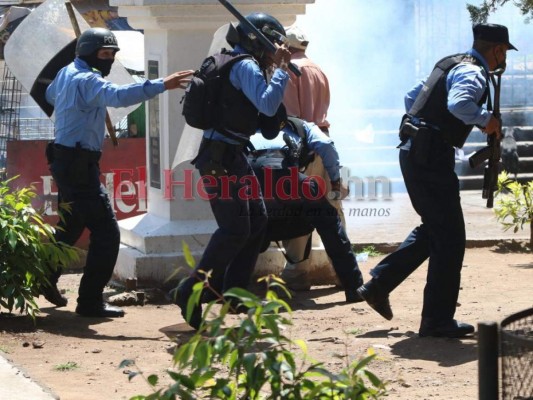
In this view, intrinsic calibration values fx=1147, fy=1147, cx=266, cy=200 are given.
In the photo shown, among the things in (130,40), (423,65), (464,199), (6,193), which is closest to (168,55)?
(6,193)

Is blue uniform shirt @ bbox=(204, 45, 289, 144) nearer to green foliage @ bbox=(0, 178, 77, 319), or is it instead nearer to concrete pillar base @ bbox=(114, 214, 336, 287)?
green foliage @ bbox=(0, 178, 77, 319)

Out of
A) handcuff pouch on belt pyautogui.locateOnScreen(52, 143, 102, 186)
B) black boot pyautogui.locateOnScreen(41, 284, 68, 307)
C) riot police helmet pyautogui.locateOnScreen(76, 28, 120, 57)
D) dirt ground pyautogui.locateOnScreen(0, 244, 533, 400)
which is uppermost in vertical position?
riot police helmet pyautogui.locateOnScreen(76, 28, 120, 57)

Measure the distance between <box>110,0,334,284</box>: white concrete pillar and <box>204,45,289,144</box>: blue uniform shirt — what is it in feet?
5.75

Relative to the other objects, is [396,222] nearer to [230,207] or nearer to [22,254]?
[230,207]

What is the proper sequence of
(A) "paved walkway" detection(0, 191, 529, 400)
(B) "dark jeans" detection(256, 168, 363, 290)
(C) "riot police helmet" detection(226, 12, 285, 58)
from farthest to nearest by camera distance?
(A) "paved walkway" detection(0, 191, 529, 400) → (B) "dark jeans" detection(256, 168, 363, 290) → (C) "riot police helmet" detection(226, 12, 285, 58)

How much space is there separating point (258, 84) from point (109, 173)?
3.70 meters

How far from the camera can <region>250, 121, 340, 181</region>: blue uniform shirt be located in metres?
7.71

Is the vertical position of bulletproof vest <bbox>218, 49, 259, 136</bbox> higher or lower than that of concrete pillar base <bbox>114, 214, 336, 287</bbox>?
higher

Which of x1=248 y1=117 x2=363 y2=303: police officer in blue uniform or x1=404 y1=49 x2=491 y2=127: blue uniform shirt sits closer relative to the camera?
x1=404 y1=49 x2=491 y2=127: blue uniform shirt

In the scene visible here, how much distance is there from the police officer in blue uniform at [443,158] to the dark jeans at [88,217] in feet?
6.59

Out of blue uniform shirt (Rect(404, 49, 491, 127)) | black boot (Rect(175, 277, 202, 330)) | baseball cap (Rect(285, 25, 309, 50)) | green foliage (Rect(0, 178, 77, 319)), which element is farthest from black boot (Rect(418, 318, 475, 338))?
baseball cap (Rect(285, 25, 309, 50))

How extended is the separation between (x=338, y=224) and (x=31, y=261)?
2.14m

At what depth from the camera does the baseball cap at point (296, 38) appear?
8.16 metres

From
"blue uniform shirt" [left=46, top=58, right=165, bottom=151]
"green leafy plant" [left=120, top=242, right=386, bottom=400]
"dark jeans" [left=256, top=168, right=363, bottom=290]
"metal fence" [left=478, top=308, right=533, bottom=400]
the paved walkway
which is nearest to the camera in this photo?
"metal fence" [left=478, top=308, right=533, bottom=400]
